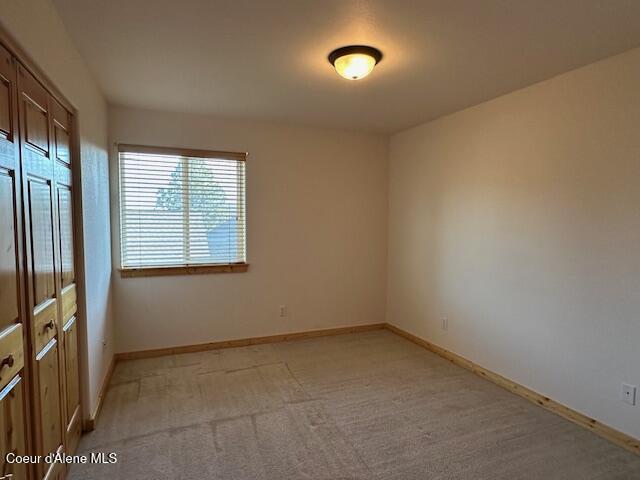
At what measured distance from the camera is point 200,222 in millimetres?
3820

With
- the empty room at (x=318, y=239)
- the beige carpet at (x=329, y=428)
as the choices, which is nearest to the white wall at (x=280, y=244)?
the empty room at (x=318, y=239)

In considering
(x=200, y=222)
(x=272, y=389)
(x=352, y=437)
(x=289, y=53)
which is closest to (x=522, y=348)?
(x=352, y=437)

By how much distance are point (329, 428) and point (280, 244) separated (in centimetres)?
217

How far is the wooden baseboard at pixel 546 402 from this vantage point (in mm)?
2303

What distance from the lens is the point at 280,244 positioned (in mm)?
4176

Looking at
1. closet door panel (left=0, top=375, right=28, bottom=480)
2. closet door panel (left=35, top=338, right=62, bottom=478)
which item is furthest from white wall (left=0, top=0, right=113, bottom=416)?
closet door panel (left=0, top=375, right=28, bottom=480)

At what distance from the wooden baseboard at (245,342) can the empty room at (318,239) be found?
0.08 ft

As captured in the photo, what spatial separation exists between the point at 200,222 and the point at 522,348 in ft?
10.5

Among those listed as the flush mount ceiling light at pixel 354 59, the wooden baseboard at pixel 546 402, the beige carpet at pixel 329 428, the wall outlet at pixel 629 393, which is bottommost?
the beige carpet at pixel 329 428

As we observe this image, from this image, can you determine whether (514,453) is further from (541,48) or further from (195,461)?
(541,48)

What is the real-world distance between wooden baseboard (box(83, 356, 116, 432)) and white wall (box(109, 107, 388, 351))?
0.39 metres

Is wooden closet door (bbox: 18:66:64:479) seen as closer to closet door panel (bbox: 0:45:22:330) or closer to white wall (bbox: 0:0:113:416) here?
closet door panel (bbox: 0:45:22:330)

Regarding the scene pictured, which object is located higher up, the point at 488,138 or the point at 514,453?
the point at 488,138

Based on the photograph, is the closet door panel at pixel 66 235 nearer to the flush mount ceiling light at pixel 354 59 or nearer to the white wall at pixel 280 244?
the white wall at pixel 280 244
